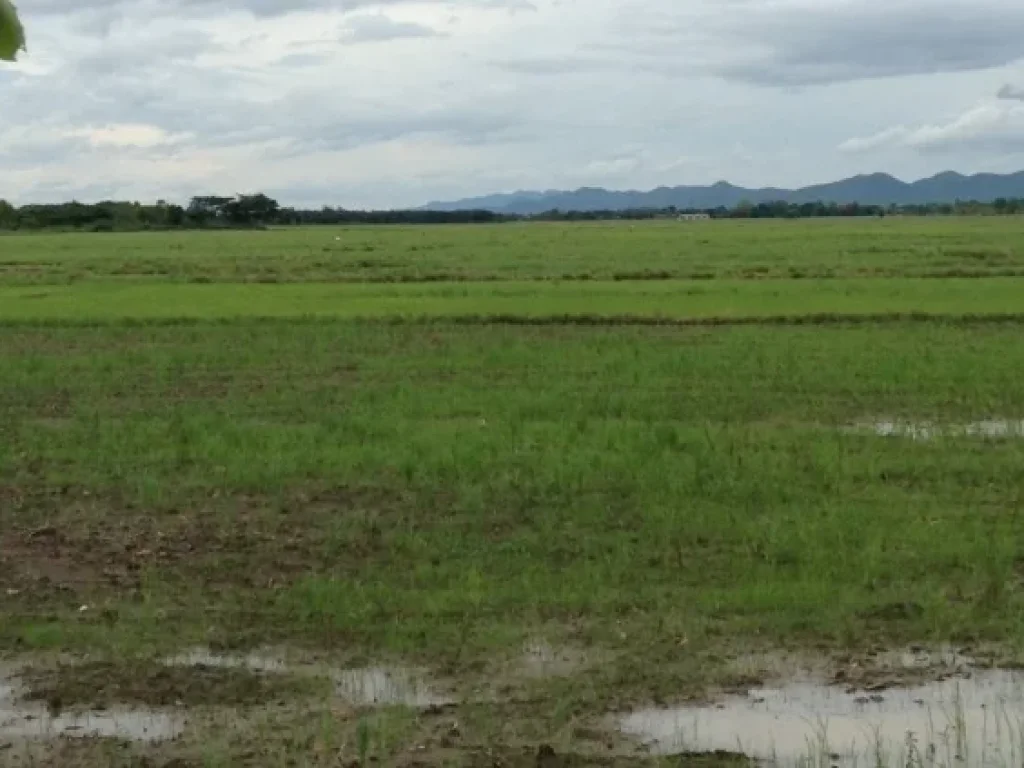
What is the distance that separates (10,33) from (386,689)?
14.4ft

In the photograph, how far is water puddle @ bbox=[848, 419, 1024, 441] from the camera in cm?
1215

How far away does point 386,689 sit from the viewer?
5.99 metres

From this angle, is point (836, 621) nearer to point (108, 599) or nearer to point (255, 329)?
Result: point (108, 599)

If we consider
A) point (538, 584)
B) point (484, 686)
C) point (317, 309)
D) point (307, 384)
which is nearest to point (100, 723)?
point (484, 686)

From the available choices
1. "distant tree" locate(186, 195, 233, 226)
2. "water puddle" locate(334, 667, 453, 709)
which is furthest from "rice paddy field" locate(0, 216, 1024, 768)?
"distant tree" locate(186, 195, 233, 226)

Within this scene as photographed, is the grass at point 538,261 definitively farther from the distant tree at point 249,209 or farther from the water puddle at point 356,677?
the distant tree at point 249,209

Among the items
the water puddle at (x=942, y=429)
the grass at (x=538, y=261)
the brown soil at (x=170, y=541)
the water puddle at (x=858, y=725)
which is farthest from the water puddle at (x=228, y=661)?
the grass at (x=538, y=261)

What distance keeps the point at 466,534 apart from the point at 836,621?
2686 mm

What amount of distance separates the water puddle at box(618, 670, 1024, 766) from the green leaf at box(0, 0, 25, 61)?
13.1 ft

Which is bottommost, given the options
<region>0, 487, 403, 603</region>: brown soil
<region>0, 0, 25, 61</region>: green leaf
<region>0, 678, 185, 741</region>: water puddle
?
<region>0, 678, 185, 741</region>: water puddle

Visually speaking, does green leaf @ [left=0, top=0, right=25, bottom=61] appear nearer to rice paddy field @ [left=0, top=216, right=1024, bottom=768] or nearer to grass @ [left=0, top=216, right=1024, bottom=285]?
rice paddy field @ [left=0, top=216, right=1024, bottom=768]

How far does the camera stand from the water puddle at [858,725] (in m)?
5.26

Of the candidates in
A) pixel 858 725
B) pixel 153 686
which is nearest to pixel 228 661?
pixel 153 686

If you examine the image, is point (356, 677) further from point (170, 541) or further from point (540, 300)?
point (540, 300)
